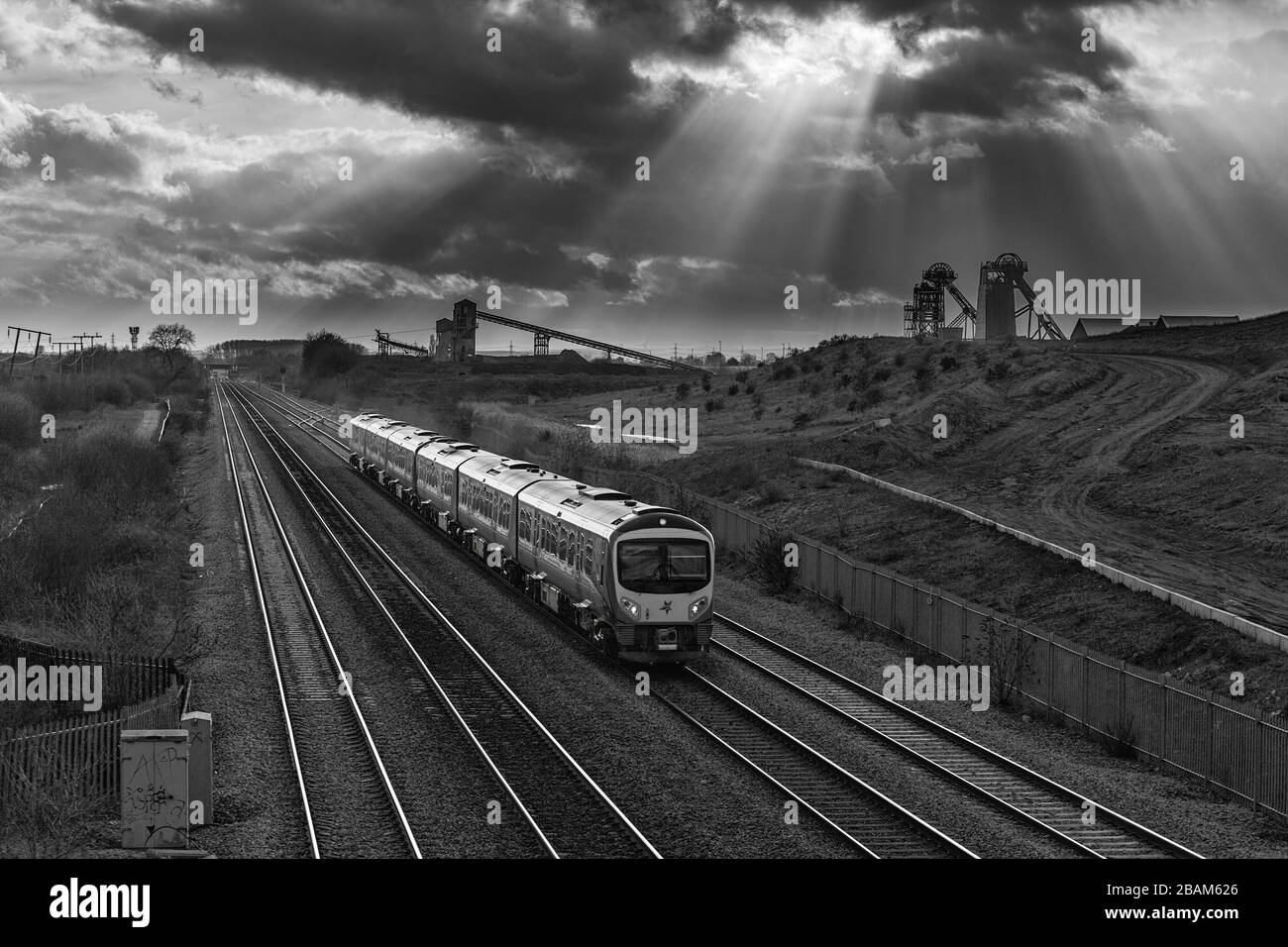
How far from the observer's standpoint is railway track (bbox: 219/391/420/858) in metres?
15.8

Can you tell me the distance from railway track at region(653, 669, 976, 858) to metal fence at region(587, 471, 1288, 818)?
19.0 feet

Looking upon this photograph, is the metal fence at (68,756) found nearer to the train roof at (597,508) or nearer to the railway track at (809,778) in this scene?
the railway track at (809,778)

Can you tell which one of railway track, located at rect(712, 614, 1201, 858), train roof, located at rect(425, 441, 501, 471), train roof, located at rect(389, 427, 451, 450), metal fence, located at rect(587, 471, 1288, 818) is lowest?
railway track, located at rect(712, 614, 1201, 858)

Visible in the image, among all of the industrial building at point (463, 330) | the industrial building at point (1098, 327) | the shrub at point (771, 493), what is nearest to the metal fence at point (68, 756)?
the shrub at point (771, 493)

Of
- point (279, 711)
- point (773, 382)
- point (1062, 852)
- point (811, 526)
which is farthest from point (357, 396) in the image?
point (1062, 852)

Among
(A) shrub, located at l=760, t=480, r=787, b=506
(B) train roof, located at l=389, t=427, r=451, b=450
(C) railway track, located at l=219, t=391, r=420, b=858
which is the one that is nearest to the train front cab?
(C) railway track, located at l=219, t=391, r=420, b=858

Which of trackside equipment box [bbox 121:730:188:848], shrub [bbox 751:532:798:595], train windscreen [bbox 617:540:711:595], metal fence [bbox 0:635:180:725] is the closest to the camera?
trackside equipment box [bbox 121:730:188:848]

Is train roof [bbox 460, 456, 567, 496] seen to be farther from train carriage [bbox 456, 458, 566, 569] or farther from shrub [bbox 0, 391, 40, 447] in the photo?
shrub [bbox 0, 391, 40, 447]

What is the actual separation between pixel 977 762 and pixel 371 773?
32.3 feet

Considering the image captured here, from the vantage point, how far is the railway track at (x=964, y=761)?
16094 millimetres

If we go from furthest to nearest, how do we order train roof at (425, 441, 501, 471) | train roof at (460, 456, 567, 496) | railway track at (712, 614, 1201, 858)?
train roof at (425, 441, 501, 471) < train roof at (460, 456, 567, 496) < railway track at (712, 614, 1201, 858)

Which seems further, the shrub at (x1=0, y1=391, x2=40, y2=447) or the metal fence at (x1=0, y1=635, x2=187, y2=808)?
the shrub at (x1=0, y1=391, x2=40, y2=447)
